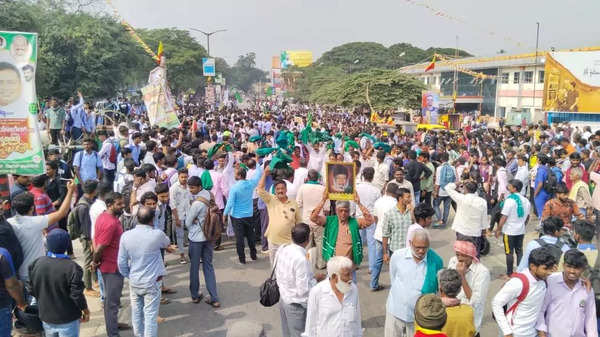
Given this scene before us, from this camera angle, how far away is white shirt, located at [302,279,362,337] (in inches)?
141

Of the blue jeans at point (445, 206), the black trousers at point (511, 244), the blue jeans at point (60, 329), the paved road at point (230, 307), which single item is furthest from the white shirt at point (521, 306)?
the blue jeans at point (445, 206)

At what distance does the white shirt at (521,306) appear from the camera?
3.60m

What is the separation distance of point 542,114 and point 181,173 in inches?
1224

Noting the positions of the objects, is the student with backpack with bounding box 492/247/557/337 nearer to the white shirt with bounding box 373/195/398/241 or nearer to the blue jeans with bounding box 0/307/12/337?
the white shirt with bounding box 373/195/398/241

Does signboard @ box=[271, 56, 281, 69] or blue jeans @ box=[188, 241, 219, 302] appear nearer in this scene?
blue jeans @ box=[188, 241, 219, 302]

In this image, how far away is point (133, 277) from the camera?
15.3 feet

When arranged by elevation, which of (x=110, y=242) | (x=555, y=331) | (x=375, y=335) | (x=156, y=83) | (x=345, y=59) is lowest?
(x=375, y=335)

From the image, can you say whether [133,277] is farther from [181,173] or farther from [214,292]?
[181,173]

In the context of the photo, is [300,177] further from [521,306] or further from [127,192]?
[521,306]

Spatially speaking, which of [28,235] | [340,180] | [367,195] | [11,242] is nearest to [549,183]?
[367,195]

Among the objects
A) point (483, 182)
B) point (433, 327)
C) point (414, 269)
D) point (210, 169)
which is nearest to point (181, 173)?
point (210, 169)

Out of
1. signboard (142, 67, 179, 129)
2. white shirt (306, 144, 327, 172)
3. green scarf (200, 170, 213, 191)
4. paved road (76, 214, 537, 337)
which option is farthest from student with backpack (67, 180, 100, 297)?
signboard (142, 67, 179, 129)

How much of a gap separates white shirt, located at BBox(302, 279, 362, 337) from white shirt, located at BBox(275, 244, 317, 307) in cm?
44

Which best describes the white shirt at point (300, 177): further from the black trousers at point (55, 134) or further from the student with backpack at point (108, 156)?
the black trousers at point (55, 134)
